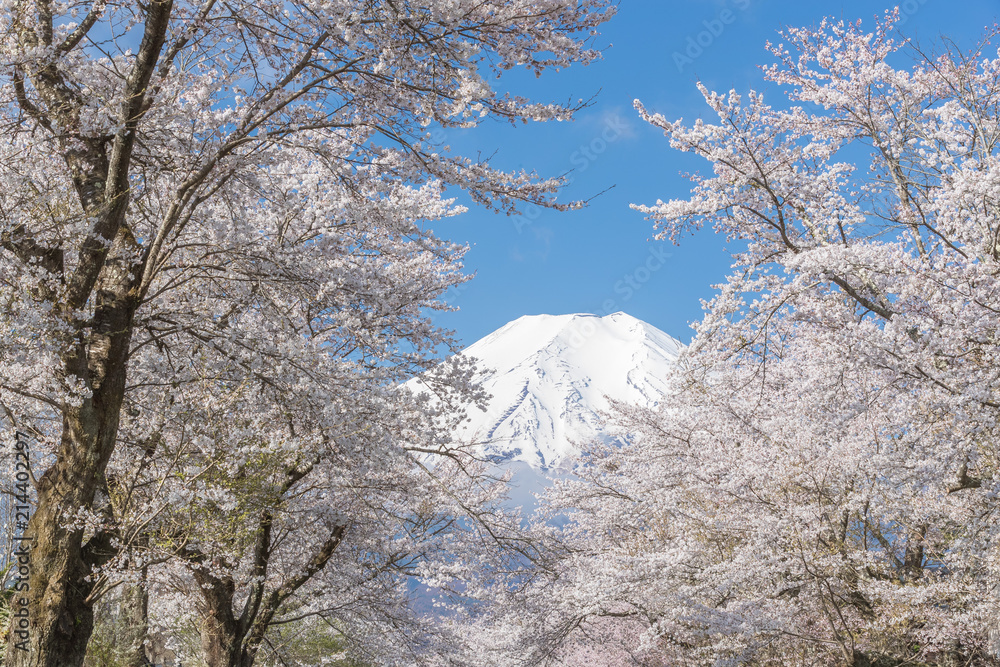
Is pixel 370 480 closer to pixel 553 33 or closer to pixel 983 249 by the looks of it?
pixel 553 33

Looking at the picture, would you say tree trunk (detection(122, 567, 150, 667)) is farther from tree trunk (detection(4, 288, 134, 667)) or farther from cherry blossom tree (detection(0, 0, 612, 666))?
tree trunk (detection(4, 288, 134, 667))

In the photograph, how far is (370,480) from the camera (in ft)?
24.1

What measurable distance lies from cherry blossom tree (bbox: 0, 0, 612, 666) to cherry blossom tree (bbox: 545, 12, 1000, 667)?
4.26m

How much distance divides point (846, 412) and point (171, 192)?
732 centimetres

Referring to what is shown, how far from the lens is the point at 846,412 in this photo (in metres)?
7.36

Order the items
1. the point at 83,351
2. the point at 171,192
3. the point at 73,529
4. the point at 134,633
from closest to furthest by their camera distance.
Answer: the point at 73,529 → the point at 83,351 → the point at 171,192 → the point at 134,633

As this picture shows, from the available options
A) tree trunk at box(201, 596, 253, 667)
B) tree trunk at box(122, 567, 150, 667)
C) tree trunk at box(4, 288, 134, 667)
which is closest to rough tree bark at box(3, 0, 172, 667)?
tree trunk at box(4, 288, 134, 667)

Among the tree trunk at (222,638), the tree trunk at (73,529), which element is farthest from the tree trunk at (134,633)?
the tree trunk at (73,529)

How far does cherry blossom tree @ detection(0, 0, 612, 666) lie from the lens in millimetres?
3941

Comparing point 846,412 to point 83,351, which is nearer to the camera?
point 83,351

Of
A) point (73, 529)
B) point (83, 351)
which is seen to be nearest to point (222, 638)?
point (73, 529)

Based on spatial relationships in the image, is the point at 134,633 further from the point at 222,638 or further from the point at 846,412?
the point at 846,412

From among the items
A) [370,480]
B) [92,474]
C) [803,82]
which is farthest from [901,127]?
[92,474]

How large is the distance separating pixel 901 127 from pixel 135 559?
9.70 meters
